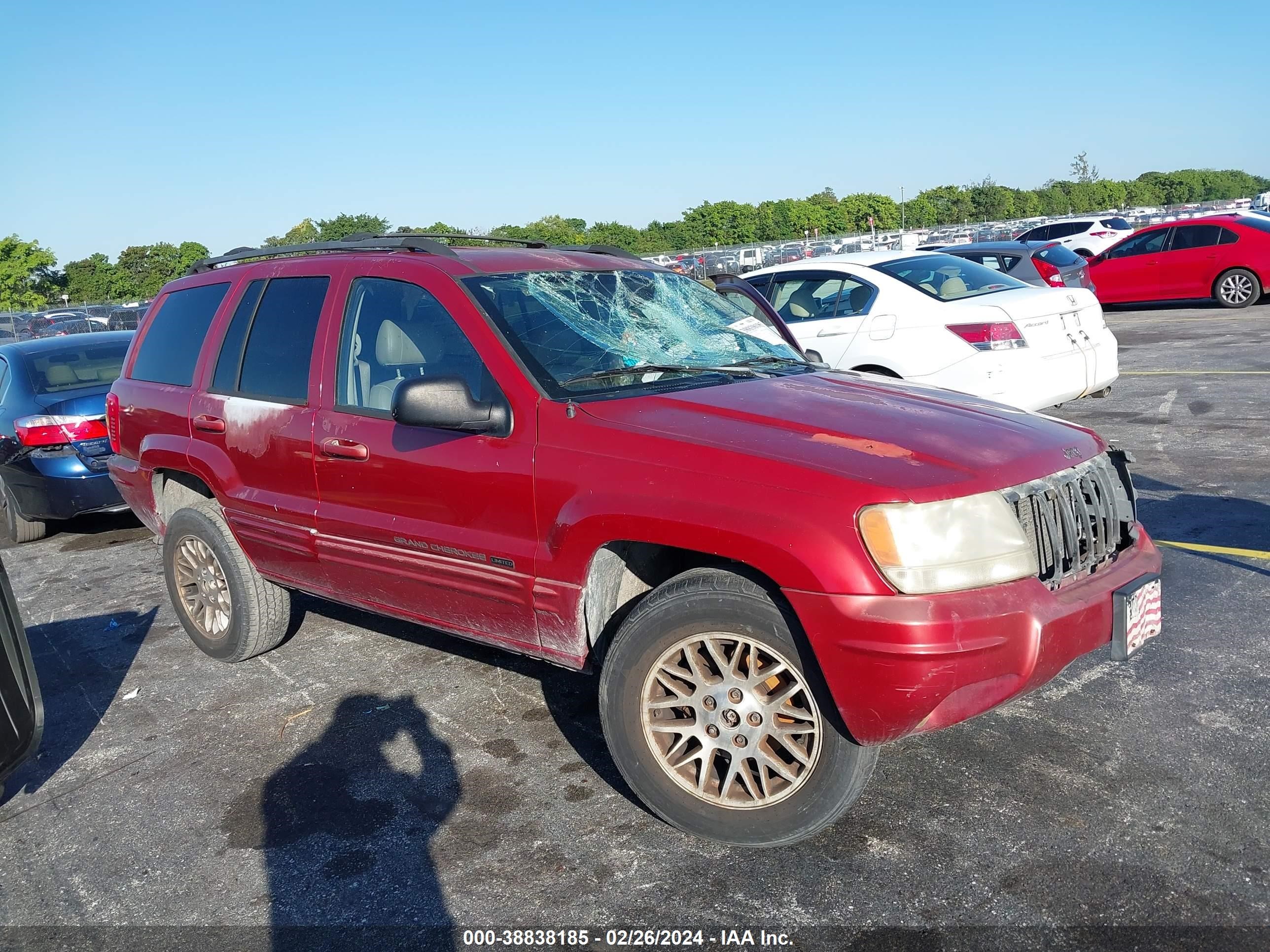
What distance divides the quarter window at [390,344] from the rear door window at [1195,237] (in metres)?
17.5

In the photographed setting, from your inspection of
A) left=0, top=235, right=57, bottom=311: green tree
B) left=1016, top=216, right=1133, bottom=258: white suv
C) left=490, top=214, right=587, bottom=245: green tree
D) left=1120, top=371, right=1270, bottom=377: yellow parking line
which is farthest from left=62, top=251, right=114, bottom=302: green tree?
left=1120, top=371, right=1270, bottom=377: yellow parking line

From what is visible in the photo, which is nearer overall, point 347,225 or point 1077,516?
A: point 1077,516

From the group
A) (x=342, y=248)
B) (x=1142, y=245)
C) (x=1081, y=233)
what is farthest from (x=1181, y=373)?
(x=1081, y=233)

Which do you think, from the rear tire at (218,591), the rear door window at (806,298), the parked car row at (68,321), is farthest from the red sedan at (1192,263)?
the parked car row at (68,321)

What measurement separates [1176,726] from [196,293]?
473 centimetres

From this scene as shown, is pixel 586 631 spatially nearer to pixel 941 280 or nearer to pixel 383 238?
pixel 383 238

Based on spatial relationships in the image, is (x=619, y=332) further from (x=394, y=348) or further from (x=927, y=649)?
(x=927, y=649)

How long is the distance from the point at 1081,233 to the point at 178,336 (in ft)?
93.0

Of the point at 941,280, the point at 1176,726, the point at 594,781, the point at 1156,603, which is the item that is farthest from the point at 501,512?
the point at 941,280

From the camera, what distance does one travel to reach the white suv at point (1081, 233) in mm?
28000

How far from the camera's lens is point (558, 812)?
3574 millimetres

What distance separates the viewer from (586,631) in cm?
360

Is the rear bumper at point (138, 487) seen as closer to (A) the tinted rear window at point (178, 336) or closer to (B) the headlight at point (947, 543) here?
(A) the tinted rear window at point (178, 336)

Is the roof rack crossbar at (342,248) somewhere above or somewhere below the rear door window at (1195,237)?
above
